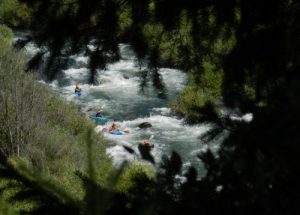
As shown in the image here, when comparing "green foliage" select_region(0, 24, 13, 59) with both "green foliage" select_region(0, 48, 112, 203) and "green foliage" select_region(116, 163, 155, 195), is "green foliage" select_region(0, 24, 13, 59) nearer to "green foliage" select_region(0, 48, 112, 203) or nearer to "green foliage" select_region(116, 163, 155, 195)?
"green foliage" select_region(0, 48, 112, 203)

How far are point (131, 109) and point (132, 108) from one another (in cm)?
10

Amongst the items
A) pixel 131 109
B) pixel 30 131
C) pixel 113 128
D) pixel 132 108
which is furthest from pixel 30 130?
pixel 132 108

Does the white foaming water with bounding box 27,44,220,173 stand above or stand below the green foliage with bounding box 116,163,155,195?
below

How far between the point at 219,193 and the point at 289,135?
326 millimetres

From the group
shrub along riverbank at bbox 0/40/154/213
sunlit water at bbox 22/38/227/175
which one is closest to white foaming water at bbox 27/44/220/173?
sunlit water at bbox 22/38/227/175

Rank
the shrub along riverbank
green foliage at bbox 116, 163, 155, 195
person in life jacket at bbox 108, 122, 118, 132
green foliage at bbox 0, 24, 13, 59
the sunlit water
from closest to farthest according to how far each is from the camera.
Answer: green foliage at bbox 116, 163, 155, 195
the shrub along riverbank
the sunlit water
person in life jacket at bbox 108, 122, 118, 132
green foliage at bbox 0, 24, 13, 59

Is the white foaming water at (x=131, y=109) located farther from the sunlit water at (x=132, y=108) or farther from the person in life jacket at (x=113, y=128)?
the person in life jacket at (x=113, y=128)

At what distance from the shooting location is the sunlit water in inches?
597

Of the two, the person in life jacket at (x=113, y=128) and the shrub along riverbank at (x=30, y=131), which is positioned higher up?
the shrub along riverbank at (x=30, y=131)

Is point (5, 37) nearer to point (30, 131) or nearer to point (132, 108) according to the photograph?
point (132, 108)

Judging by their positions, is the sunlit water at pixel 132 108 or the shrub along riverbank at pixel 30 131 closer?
the shrub along riverbank at pixel 30 131

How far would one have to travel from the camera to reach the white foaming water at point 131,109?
1519cm

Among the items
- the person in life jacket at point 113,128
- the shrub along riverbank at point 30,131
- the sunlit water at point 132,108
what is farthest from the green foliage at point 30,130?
the person in life jacket at point 113,128

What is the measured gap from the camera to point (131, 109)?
58.5ft
